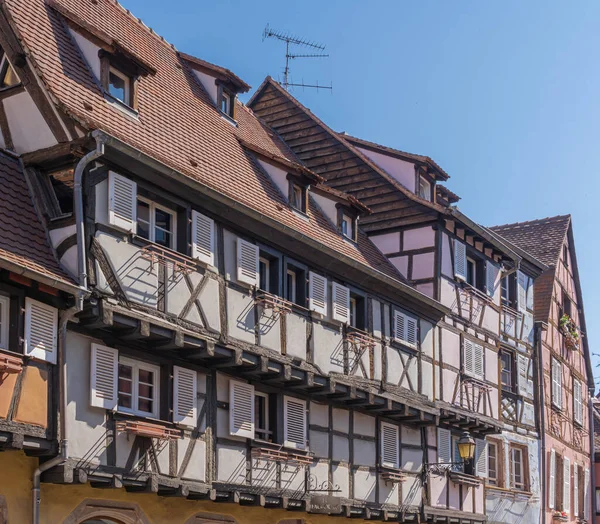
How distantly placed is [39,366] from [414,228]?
12.4 meters

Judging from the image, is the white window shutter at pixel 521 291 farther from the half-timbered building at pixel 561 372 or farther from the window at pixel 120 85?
the window at pixel 120 85

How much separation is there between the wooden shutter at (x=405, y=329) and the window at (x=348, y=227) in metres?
1.79

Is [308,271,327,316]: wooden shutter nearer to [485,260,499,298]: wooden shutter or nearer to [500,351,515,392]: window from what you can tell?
[485,260,499,298]: wooden shutter

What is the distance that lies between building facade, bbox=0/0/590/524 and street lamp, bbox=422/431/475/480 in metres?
0.10

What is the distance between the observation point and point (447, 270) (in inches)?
926

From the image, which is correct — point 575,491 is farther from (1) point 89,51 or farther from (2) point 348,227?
(1) point 89,51

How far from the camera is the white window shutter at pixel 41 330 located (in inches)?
496

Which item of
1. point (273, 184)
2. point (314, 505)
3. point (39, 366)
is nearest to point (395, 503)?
point (314, 505)

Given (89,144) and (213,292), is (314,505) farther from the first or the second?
(89,144)

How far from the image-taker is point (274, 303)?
56.0ft

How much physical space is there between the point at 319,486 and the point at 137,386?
15.3 ft

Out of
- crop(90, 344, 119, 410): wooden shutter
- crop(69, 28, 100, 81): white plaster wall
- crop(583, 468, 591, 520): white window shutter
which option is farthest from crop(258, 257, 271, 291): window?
crop(583, 468, 591, 520): white window shutter

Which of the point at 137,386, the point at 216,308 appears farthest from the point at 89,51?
the point at 137,386

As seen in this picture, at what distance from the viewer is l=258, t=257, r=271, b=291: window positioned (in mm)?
17641
